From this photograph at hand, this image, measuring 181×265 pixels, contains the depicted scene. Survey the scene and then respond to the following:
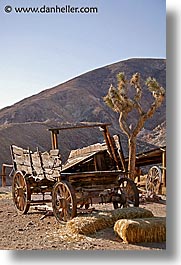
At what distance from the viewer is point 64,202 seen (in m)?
4.38

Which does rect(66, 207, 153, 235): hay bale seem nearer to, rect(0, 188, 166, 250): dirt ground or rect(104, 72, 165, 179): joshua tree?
rect(0, 188, 166, 250): dirt ground

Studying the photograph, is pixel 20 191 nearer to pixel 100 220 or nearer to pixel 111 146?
pixel 111 146

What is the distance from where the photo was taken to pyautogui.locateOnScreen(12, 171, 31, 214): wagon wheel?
4.93m

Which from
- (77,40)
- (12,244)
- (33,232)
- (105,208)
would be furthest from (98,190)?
(77,40)

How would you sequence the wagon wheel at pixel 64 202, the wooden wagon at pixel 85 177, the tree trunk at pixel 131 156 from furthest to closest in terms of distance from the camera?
1. the tree trunk at pixel 131 156
2. the wooden wagon at pixel 85 177
3. the wagon wheel at pixel 64 202

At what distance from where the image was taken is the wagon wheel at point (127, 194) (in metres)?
4.53

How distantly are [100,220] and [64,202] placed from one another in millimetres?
→ 473

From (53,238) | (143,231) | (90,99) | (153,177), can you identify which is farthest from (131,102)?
(153,177)

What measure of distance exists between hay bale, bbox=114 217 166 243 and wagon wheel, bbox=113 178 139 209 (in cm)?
72

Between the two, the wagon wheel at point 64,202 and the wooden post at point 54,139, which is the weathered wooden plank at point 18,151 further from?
the wagon wheel at point 64,202

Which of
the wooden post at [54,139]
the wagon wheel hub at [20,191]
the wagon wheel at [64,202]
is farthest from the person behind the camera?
the wagon wheel hub at [20,191]

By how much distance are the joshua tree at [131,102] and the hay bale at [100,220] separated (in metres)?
0.74

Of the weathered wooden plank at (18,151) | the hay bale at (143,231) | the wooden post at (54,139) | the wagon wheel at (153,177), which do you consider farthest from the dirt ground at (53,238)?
the wagon wheel at (153,177)

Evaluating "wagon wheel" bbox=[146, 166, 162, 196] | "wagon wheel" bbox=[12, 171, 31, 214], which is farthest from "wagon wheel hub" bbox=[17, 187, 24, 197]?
"wagon wheel" bbox=[146, 166, 162, 196]
